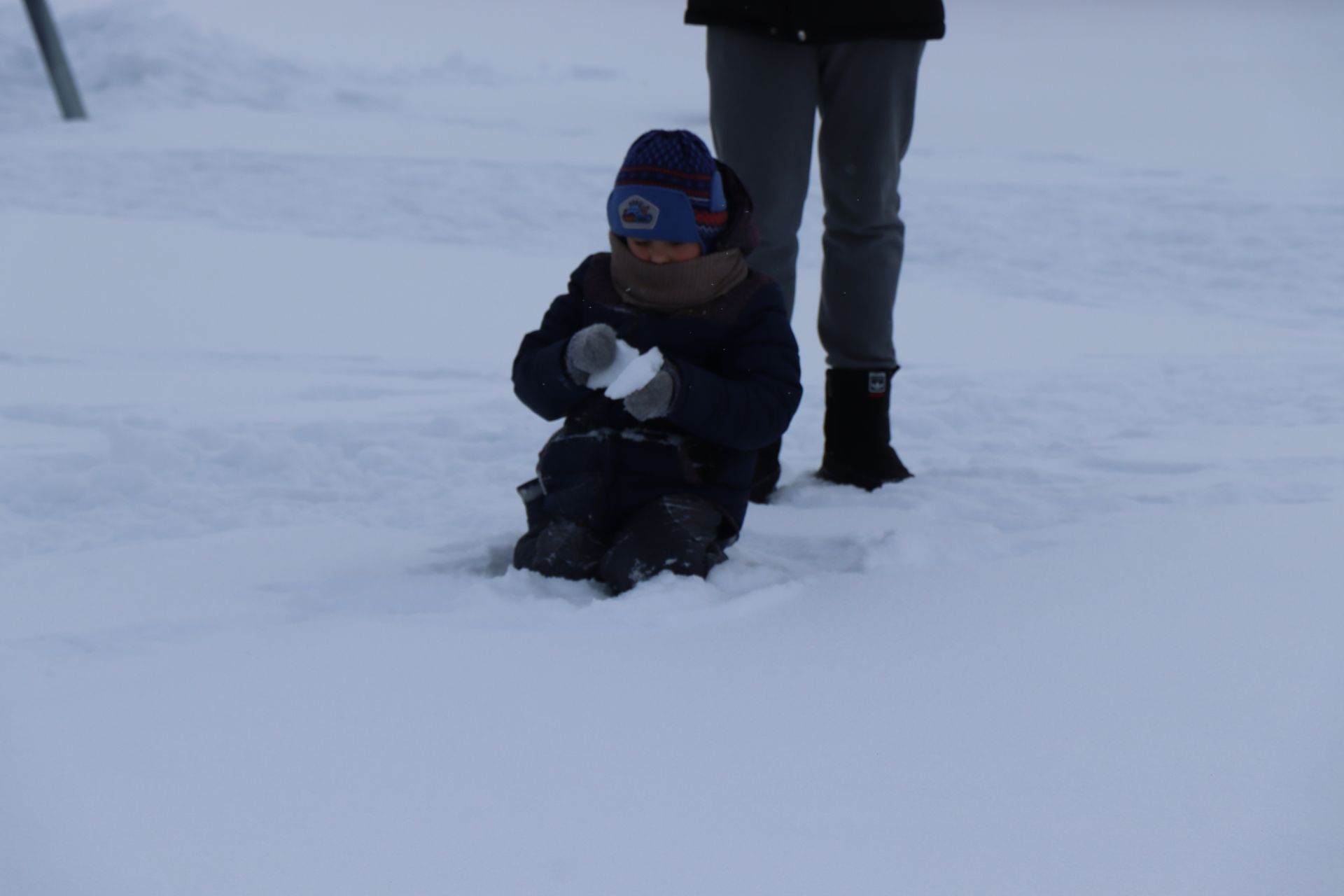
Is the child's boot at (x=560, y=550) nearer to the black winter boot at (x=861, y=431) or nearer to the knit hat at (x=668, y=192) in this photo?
the knit hat at (x=668, y=192)

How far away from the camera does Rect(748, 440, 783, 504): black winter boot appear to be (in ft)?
8.16

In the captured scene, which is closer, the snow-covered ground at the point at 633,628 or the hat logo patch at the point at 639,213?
the snow-covered ground at the point at 633,628

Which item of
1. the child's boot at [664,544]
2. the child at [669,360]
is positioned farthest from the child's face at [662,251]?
the child's boot at [664,544]

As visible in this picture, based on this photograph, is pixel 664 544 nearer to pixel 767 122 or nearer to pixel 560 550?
pixel 560 550

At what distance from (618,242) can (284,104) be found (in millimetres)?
9536

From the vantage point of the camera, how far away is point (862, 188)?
255cm

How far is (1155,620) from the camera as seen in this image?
171 cm

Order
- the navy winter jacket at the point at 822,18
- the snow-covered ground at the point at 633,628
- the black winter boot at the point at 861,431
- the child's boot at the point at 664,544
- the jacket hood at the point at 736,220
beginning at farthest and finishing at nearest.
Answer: the black winter boot at the point at 861,431
the navy winter jacket at the point at 822,18
the jacket hood at the point at 736,220
the child's boot at the point at 664,544
the snow-covered ground at the point at 633,628

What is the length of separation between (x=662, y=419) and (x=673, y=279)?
23 centimetres

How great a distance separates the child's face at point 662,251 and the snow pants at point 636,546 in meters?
0.38

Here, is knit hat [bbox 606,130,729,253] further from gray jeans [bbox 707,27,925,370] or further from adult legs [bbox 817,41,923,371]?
adult legs [bbox 817,41,923,371]

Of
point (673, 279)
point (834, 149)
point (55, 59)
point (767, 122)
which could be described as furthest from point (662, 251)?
point (55, 59)

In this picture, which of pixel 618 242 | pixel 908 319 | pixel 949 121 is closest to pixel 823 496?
pixel 618 242

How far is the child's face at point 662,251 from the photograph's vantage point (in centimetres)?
196
